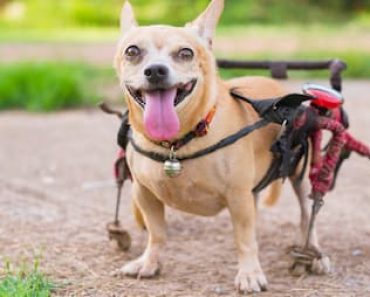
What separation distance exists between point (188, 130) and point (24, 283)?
87 cm

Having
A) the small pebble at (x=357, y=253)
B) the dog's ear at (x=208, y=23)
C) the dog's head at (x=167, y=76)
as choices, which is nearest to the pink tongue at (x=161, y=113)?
the dog's head at (x=167, y=76)

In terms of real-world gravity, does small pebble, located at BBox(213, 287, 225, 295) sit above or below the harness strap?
below

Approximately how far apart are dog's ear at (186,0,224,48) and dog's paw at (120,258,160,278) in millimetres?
1012

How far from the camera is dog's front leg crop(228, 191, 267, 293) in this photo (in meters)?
3.93

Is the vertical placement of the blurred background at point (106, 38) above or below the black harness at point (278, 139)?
below

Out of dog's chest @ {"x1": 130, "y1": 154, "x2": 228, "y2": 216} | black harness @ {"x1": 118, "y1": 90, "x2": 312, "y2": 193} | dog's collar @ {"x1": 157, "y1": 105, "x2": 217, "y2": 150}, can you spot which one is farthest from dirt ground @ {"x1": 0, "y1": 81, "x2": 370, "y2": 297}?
dog's collar @ {"x1": 157, "y1": 105, "x2": 217, "y2": 150}

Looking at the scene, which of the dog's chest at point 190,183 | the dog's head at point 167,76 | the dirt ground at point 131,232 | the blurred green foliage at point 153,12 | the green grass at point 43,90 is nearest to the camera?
the dog's head at point 167,76

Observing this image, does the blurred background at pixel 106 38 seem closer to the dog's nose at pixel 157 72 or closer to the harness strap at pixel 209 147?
the harness strap at pixel 209 147

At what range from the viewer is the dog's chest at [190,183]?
12.6 feet

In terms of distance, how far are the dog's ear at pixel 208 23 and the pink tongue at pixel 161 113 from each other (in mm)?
351

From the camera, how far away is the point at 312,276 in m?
4.21

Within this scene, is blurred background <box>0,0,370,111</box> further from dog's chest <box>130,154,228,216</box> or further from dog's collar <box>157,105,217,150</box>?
dog's collar <box>157,105,217,150</box>

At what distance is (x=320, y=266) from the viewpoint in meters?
4.24

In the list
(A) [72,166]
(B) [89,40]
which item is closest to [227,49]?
(B) [89,40]
